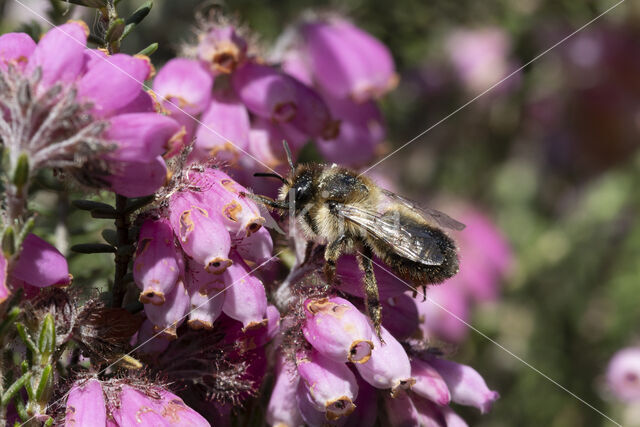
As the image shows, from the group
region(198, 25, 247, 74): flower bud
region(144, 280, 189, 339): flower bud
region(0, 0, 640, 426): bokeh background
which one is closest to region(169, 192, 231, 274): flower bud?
region(144, 280, 189, 339): flower bud

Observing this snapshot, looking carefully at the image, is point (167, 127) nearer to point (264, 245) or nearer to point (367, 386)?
point (264, 245)

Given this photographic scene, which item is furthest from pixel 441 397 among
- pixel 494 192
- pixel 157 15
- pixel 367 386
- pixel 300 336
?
pixel 494 192

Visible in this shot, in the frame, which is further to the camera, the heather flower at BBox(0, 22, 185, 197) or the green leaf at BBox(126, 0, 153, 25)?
the green leaf at BBox(126, 0, 153, 25)

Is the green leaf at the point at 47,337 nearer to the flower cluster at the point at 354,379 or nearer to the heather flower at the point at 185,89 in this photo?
the flower cluster at the point at 354,379

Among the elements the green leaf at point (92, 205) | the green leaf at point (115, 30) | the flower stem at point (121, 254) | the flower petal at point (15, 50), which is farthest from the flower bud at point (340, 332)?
the flower petal at point (15, 50)

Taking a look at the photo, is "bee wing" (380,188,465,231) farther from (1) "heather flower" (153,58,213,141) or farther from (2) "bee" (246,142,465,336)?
(1) "heather flower" (153,58,213,141)

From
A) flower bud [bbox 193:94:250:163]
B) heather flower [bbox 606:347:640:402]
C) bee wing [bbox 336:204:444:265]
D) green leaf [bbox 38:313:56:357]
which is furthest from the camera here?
heather flower [bbox 606:347:640:402]
